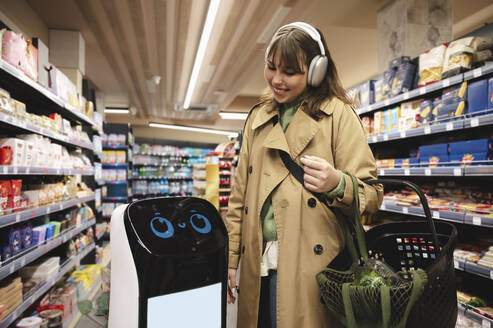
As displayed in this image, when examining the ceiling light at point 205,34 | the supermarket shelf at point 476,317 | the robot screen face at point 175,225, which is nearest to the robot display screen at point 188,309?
the robot screen face at point 175,225

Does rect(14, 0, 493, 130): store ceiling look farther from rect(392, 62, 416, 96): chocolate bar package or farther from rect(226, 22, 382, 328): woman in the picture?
rect(226, 22, 382, 328): woman

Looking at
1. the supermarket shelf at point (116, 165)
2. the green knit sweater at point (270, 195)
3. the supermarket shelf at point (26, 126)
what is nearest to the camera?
the green knit sweater at point (270, 195)

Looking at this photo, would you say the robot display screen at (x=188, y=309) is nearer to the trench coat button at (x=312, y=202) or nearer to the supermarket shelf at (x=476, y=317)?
the trench coat button at (x=312, y=202)

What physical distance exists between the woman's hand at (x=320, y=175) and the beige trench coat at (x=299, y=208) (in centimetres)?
5

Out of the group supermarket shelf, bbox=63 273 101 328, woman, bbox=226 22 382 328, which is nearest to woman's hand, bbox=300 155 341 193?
woman, bbox=226 22 382 328

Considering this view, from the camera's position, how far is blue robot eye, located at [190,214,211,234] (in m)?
0.90

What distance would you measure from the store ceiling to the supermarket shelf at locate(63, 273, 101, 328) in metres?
3.61

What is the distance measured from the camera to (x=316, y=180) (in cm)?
91

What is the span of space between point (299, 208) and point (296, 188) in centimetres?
7

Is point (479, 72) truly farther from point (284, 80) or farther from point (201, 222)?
point (201, 222)

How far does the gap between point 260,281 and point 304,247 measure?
0.20 m

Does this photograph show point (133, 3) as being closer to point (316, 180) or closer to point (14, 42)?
point (14, 42)

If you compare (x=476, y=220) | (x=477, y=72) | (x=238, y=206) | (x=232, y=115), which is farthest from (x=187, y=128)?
(x=238, y=206)

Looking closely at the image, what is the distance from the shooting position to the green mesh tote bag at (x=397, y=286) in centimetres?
71
